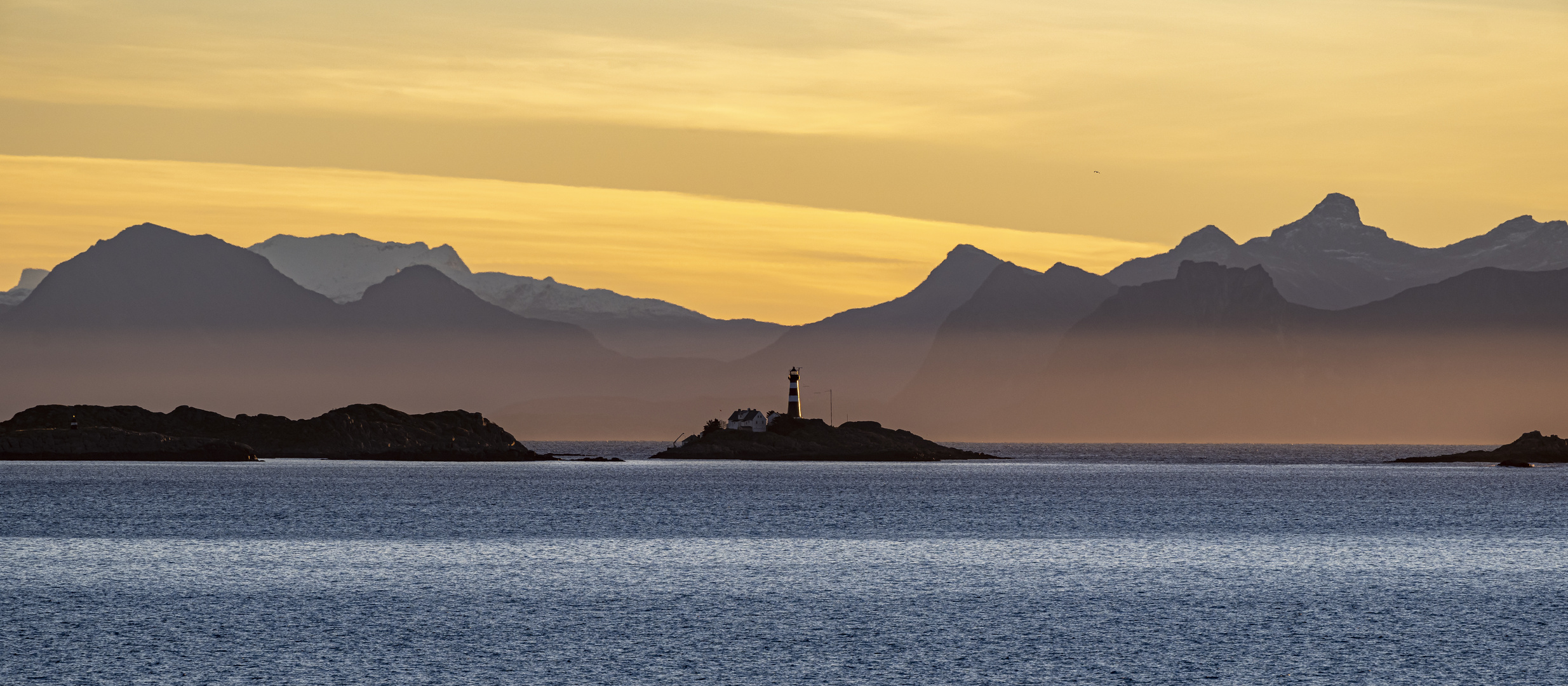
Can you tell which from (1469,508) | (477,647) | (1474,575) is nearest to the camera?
(477,647)

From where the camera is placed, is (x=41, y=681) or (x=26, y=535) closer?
(x=41, y=681)

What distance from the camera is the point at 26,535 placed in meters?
88.5

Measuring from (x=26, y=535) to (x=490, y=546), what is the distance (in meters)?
28.8

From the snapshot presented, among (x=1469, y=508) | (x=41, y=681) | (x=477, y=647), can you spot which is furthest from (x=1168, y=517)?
(x=41, y=681)

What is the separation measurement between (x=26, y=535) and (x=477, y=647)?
→ 59429mm

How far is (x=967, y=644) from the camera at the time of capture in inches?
1674

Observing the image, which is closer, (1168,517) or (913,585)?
(913,585)

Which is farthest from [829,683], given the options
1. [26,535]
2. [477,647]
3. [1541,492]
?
[1541,492]

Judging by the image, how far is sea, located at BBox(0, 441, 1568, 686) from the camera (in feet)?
125

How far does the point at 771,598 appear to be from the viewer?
55.8 meters

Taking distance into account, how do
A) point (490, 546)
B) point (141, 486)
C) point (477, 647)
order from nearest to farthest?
point (477, 647) → point (490, 546) → point (141, 486)

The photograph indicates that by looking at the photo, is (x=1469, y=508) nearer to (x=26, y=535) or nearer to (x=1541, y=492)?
(x=1541, y=492)

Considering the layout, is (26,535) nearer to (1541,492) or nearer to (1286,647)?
(1286,647)

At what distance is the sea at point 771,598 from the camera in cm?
3797
